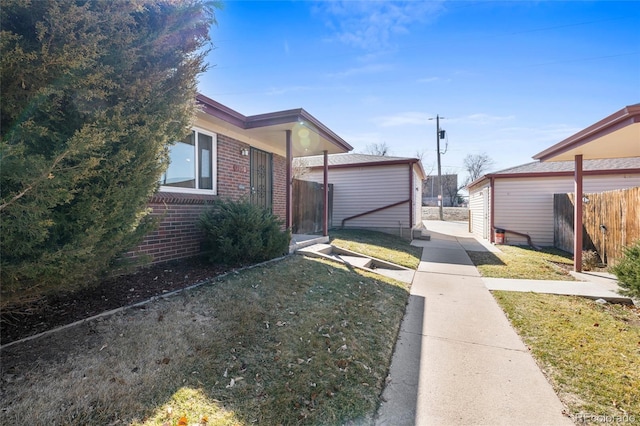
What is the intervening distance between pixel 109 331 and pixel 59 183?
1.48m

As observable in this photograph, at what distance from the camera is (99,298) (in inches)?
127

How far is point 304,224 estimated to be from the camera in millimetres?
9984

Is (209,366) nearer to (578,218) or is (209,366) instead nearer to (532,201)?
(578,218)

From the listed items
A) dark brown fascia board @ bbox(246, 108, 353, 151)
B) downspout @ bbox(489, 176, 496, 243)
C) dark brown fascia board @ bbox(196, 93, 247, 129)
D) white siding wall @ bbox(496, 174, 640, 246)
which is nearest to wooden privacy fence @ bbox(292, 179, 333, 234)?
dark brown fascia board @ bbox(246, 108, 353, 151)

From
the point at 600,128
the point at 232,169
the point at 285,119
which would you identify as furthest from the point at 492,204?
the point at 232,169

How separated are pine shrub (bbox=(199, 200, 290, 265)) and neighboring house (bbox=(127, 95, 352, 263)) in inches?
18.5

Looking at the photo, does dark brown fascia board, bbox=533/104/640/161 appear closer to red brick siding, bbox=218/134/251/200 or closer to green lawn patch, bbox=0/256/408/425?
green lawn patch, bbox=0/256/408/425

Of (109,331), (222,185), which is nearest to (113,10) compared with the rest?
(109,331)

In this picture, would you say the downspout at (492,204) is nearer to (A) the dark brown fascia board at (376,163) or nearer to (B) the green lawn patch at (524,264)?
(B) the green lawn patch at (524,264)

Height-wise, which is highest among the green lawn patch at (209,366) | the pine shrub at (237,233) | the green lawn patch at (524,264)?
the pine shrub at (237,233)

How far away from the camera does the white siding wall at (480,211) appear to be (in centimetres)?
1274

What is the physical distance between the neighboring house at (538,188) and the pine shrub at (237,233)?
10410 mm

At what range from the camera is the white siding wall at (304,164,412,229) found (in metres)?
12.1

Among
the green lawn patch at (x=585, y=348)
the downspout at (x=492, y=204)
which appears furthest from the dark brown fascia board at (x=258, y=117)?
the downspout at (x=492, y=204)
